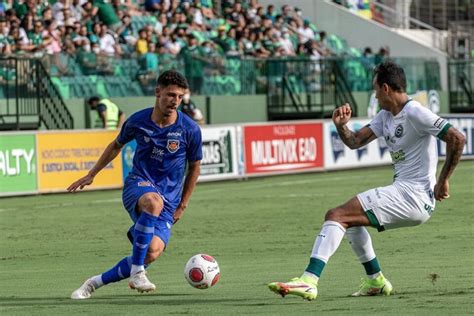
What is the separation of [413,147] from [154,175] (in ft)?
7.25

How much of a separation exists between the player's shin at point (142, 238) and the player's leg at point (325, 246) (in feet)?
4.47

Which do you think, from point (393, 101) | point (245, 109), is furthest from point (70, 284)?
point (245, 109)

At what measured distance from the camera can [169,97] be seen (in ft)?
34.9

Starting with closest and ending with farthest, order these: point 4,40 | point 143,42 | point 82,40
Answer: point 4,40 → point 82,40 → point 143,42

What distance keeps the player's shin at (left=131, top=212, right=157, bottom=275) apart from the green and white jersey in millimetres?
2070

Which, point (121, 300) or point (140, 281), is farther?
point (121, 300)

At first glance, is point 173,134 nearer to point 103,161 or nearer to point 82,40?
point 103,161

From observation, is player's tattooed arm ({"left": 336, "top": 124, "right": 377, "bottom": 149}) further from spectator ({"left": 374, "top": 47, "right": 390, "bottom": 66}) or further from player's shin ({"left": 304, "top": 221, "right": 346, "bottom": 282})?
spectator ({"left": 374, "top": 47, "right": 390, "bottom": 66})

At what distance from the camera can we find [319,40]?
4028cm

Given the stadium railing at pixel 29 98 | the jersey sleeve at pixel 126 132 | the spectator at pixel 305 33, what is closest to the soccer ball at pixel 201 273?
the jersey sleeve at pixel 126 132

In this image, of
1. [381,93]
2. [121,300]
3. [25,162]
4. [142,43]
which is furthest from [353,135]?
[142,43]

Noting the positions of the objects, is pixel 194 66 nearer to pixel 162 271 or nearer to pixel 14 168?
pixel 14 168

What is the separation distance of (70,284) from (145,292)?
145cm

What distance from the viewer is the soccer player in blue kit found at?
1060cm
